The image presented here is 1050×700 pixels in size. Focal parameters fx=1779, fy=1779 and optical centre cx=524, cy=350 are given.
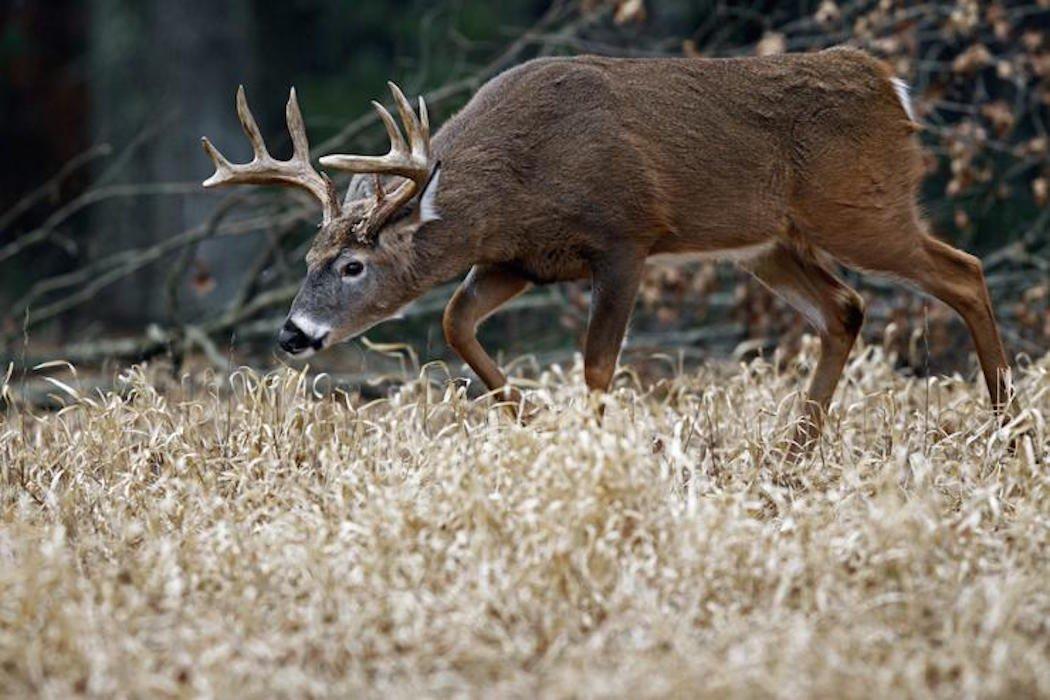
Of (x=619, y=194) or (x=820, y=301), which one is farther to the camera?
(x=820, y=301)

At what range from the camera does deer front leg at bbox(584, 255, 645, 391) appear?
6012mm

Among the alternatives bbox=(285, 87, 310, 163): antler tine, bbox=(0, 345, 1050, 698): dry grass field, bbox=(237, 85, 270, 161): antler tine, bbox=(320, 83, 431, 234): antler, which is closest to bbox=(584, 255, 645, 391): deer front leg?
bbox=(0, 345, 1050, 698): dry grass field

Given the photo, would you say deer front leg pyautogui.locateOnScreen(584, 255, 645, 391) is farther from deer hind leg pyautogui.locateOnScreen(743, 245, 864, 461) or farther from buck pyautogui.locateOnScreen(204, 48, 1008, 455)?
deer hind leg pyautogui.locateOnScreen(743, 245, 864, 461)

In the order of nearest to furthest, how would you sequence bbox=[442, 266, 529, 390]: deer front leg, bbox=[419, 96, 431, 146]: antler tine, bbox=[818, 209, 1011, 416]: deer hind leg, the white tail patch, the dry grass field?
the dry grass field → bbox=[419, 96, 431, 146]: antler tine → bbox=[442, 266, 529, 390]: deer front leg → bbox=[818, 209, 1011, 416]: deer hind leg → the white tail patch

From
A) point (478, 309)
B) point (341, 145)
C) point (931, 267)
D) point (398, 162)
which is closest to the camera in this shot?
point (398, 162)

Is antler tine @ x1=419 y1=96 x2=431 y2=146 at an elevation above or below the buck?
above

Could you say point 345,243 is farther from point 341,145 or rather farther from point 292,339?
point 341,145

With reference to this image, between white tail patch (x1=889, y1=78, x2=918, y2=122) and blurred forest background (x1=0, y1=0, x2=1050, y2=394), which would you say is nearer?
white tail patch (x1=889, y1=78, x2=918, y2=122)

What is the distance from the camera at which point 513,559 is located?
14.5 feet

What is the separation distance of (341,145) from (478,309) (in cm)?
294

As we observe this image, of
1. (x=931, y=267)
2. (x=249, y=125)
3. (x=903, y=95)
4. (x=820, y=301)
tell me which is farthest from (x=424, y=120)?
(x=931, y=267)

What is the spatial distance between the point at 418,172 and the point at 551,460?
1520 millimetres

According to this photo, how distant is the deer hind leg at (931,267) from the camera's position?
6.51 metres

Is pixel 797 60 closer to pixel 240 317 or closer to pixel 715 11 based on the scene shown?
pixel 715 11
